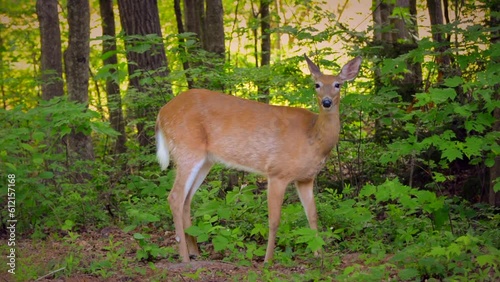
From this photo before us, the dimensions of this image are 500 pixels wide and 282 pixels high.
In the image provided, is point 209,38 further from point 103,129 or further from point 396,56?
point 103,129

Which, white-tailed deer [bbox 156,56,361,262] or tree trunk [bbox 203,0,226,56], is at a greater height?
tree trunk [bbox 203,0,226,56]

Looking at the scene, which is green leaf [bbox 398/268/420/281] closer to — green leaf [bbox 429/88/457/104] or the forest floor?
the forest floor

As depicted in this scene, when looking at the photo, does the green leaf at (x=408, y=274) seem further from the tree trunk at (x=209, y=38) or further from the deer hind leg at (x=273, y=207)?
the tree trunk at (x=209, y=38)

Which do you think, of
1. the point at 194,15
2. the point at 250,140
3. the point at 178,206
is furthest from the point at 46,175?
the point at 194,15

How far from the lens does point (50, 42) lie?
12656 mm

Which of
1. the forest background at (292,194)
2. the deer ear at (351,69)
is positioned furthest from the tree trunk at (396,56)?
the deer ear at (351,69)

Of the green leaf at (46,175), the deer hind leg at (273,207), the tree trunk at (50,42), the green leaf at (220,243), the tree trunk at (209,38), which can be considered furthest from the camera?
the tree trunk at (50,42)

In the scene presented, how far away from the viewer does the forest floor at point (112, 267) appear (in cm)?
639

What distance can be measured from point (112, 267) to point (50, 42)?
6783mm

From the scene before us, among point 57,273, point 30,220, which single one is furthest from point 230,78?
point 57,273

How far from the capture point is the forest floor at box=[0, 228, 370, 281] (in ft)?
21.0

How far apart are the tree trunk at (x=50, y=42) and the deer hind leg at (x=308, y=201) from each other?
5.67 m

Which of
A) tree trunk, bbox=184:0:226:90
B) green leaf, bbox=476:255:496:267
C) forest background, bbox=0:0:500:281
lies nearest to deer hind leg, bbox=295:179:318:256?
forest background, bbox=0:0:500:281

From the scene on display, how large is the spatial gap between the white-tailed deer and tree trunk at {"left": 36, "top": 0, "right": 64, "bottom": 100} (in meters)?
4.85
